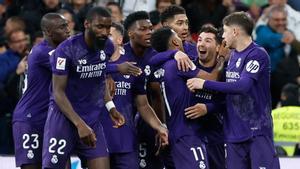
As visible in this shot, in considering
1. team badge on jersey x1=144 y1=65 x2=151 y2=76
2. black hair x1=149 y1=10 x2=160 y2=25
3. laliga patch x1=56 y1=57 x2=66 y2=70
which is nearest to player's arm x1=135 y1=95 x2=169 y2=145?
team badge on jersey x1=144 y1=65 x2=151 y2=76

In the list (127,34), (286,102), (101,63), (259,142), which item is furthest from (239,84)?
(286,102)

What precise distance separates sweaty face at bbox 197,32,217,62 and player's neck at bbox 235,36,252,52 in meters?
0.44

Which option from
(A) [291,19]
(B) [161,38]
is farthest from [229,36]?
(A) [291,19]

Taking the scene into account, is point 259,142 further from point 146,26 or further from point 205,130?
→ point 146,26

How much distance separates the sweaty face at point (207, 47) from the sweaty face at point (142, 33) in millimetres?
644

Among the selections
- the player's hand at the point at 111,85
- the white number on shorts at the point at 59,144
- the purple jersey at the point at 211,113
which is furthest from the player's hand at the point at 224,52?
the white number on shorts at the point at 59,144

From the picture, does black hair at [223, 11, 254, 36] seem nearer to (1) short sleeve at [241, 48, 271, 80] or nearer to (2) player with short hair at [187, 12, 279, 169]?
(2) player with short hair at [187, 12, 279, 169]

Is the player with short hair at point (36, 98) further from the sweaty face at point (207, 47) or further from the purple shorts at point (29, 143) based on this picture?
the sweaty face at point (207, 47)

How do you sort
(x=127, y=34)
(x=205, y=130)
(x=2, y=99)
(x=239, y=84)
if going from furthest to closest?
(x=2, y=99) < (x=127, y=34) < (x=205, y=130) < (x=239, y=84)

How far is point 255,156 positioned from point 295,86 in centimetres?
394

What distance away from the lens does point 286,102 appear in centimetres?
1513

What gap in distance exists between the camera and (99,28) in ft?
36.7

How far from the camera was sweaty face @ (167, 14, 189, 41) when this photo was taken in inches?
503

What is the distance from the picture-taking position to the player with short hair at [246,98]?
37.3ft
